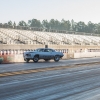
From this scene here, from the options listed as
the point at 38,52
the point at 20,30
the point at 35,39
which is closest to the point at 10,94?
the point at 38,52

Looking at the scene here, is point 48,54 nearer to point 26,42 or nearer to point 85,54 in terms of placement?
point 85,54

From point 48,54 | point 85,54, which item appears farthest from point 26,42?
point 48,54

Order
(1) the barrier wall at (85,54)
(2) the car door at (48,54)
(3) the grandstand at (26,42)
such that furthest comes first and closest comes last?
(1) the barrier wall at (85,54)
(3) the grandstand at (26,42)
(2) the car door at (48,54)

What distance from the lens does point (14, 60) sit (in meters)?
30.1

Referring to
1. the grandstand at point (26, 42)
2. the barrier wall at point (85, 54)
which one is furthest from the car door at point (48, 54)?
the barrier wall at point (85, 54)

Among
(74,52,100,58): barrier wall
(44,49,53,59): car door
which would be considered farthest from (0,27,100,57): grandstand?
(44,49,53,59): car door

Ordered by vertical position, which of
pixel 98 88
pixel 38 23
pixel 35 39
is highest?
pixel 38 23

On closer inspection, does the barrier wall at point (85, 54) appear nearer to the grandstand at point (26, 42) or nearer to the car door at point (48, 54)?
the grandstand at point (26, 42)

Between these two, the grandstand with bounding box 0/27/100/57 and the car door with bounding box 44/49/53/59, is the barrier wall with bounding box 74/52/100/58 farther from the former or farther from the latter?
the car door with bounding box 44/49/53/59

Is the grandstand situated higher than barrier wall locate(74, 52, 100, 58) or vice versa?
the grandstand

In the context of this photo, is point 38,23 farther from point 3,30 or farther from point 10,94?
point 10,94

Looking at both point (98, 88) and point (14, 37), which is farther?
point (14, 37)

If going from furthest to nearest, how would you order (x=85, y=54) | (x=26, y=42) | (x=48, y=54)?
(x=26, y=42) → (x=85, y=54) → (x=48, y=54)

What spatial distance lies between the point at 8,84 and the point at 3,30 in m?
46.3
